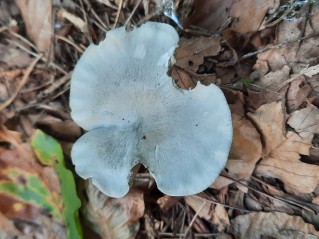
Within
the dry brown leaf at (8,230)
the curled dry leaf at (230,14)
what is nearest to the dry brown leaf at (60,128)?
the dry brown leaf at (8,230)

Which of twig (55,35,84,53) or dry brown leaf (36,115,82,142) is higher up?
twig (55,35,84,53)

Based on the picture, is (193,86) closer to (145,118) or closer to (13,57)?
(145,118)

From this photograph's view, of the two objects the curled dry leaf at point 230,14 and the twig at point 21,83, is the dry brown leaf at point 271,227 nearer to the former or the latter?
the curled dry leaf at point 230,14

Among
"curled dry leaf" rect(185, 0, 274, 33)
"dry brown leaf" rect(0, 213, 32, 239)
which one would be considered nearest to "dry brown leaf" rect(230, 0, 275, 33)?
"curled dry leaf" rect(185, 0, 274, 33)

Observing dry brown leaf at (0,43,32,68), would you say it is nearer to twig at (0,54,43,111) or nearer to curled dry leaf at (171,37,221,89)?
twig at (0,54,43,111)

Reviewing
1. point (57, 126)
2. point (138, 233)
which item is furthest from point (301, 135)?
point (57, 126)
